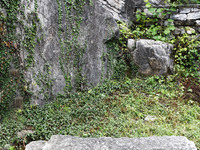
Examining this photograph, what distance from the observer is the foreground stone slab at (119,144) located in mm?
2363

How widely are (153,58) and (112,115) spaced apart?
2.23 m

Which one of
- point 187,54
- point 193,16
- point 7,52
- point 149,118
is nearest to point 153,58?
point 187,54

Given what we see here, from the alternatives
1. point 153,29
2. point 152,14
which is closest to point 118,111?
point 153,29

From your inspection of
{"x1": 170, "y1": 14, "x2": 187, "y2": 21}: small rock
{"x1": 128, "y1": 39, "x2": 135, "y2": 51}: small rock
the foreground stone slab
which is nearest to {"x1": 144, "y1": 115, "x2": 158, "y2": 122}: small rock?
the foreground stone slab

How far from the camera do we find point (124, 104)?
391 cm

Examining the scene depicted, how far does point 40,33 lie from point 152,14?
385 cm

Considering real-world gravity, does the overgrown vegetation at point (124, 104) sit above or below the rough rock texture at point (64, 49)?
below

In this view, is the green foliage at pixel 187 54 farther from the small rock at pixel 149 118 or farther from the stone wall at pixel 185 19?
the small rock at pixel 149 118

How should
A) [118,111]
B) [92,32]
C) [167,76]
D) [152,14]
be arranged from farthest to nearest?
1. [152,14]
2. [167,76]
3. [92,32]
4. [118,111]

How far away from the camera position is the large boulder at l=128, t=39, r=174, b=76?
4863mm

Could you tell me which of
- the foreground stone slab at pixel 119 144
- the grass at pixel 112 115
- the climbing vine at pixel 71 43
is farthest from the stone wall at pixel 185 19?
the foreground stone slab at pixel 119 144

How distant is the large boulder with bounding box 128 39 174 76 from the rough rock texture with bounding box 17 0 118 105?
92 centimetres

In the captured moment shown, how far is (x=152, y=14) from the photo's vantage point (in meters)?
5.67

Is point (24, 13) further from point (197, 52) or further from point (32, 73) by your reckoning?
point (197, 52)
